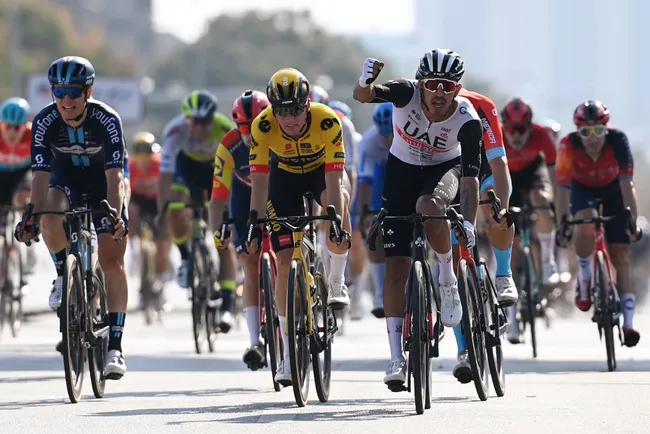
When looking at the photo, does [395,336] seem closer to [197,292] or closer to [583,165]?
[583,165]

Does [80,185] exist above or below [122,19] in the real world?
below

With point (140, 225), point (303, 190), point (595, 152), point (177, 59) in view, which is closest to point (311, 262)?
point (303, 190)

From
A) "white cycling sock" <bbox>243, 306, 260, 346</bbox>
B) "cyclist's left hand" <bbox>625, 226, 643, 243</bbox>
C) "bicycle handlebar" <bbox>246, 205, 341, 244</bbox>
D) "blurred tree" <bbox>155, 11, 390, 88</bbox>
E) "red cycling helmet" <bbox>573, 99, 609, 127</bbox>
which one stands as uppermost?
"blurred tree" <bbox>155, 11, 390, 88</bbox>

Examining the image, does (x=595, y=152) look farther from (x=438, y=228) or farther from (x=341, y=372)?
(x=438, y=228)

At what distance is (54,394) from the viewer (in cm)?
1151

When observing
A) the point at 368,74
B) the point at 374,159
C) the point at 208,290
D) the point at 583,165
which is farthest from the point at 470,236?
the point at 374,159

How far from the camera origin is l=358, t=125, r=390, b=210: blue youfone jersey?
53.6 ft

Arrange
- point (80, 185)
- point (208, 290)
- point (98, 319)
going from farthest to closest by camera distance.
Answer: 1. point (208, 290)
2. point (80, 185)
3. point (98, 319)

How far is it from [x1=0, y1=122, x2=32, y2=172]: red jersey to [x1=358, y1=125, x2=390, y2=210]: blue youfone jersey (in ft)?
11.6

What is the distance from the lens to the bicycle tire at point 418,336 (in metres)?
9.74

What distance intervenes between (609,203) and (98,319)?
17.8 feet

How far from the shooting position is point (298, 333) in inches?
419

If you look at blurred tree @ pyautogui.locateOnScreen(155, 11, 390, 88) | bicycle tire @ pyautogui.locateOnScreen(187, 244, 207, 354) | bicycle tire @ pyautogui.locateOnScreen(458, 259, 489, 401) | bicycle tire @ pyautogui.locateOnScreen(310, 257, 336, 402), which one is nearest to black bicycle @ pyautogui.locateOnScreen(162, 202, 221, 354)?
bicycle tire @ pyautogui.locateOnScreen(187, 244, 207, 354)

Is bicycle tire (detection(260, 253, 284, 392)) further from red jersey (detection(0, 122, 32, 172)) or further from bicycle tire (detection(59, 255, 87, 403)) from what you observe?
red jersey (detection(0, 122, 32, 172))
